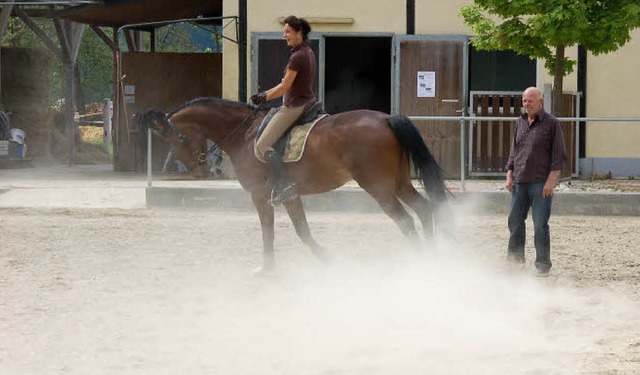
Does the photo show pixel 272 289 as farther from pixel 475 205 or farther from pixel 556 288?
pixel 475 205

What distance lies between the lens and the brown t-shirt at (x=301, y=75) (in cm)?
1052

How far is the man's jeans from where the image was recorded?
10586mm

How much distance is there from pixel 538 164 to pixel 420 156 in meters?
1.00

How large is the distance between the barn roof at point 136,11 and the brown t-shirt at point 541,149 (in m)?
12.6

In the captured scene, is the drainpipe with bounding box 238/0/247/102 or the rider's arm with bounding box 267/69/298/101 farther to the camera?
the drainpipe with bounding box 238/0/247/102

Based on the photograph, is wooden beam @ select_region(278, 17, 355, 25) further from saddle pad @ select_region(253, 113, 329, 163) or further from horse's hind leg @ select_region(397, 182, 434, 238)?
horse's hind leg @ select_region(397, 182, 434, 238)

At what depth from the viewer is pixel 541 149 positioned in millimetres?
10523

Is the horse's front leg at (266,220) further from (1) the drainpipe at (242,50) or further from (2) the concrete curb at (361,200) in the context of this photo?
(1) the drainpipe at (242,50)

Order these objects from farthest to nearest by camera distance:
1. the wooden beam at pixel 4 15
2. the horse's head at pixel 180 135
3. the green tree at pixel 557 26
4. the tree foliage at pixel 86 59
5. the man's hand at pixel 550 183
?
the tree foliage at pixel 86 59
the wooden beam at pixel 4 15
the green tree at pixel 557 26
the horse's head at pixel 180 135
the man's hand at pixel 550 183

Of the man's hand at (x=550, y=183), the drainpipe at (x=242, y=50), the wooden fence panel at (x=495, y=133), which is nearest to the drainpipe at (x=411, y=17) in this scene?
the wooden fence panel at (x=495, y=133)

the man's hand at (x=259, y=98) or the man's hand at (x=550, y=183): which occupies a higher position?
the man's hand at (x=259, y=98)

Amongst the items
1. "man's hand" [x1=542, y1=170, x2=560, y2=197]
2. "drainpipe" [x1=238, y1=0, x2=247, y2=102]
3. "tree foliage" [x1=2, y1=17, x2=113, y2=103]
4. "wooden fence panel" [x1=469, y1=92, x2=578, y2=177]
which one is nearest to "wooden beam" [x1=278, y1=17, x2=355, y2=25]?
"drainpipe" [x1=238, y1=0, x2=247, y2=102]

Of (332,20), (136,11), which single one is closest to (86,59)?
(136,11)

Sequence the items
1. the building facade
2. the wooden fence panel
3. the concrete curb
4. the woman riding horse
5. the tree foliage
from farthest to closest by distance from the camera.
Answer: the tree foliage < the building facade < the wooden fence panel < the concrete curb < the woman riding horse
